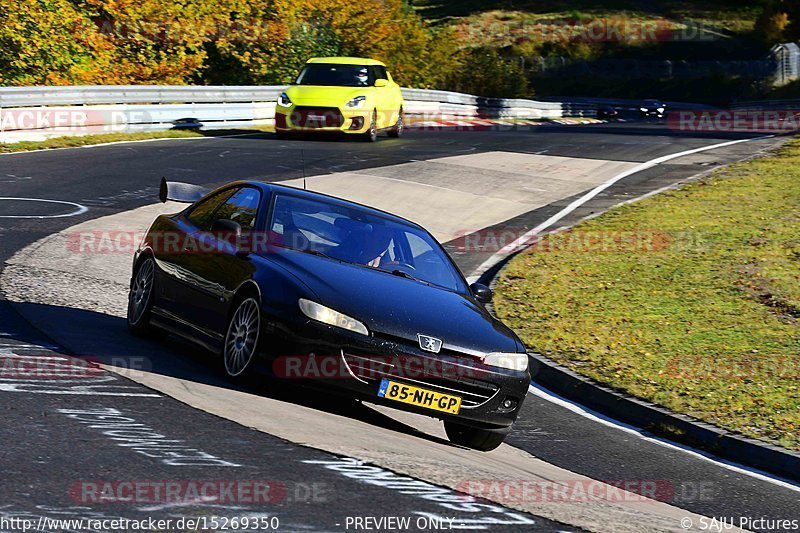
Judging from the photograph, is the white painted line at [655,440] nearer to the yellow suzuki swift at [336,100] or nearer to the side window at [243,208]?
the side window at [243,208]

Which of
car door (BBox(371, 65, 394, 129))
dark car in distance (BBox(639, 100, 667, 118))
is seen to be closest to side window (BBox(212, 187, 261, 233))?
car door (BBox(371, 65, 394, 129))

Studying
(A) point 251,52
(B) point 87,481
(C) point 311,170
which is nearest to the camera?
(B) point 87,481

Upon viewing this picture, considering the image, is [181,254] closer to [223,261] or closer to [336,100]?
[223,261]

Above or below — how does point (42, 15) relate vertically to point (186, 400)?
above

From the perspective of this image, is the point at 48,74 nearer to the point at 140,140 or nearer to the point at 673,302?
the point at 140,140

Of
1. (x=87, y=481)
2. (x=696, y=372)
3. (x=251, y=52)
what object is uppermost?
(x=251, y=52)

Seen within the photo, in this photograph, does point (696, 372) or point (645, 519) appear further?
point (696, 372)

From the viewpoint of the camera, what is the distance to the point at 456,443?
8375 mm

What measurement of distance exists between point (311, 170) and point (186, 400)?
Answer: 15807mm

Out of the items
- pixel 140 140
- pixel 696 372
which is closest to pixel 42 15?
pixel 140 140

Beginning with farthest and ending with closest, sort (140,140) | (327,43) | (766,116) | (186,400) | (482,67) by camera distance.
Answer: (482,67) < (766,116) < (327,43) < (140,140) < (186,400)

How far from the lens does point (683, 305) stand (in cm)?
1401

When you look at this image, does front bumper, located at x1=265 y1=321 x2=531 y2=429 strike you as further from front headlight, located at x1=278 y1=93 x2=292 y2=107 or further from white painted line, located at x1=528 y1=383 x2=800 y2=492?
front headlight, located at x1=278 y1=93 x2=292 y2=107

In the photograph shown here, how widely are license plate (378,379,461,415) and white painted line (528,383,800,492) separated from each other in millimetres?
2203
